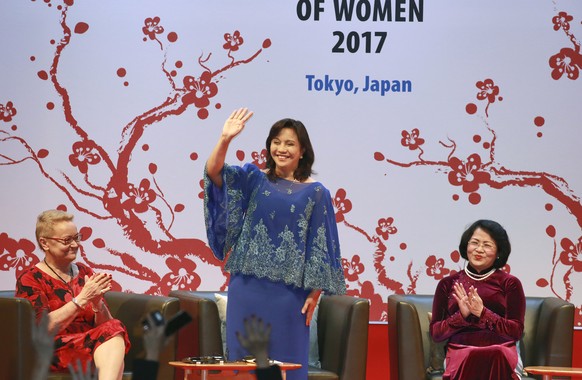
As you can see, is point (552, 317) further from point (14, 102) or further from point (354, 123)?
point (14, 102)

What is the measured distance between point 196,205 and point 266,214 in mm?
1814

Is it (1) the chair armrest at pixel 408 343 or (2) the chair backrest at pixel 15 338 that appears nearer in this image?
(2) the chair backrest at pixel 15 338

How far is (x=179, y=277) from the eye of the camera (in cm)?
583

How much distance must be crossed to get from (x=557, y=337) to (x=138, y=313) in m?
2.28

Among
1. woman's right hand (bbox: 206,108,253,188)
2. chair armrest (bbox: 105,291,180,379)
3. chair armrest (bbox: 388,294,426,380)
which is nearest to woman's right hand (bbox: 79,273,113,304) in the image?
chair armrest (bbox: 105,291,180,379)

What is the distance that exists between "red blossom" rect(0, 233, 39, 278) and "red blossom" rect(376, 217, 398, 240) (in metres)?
2.10

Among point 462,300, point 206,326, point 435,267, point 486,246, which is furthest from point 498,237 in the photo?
point 206,326

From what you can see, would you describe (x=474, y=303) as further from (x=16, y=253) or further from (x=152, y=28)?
(x=16, y=253)

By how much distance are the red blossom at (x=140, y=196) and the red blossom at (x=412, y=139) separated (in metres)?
1.58

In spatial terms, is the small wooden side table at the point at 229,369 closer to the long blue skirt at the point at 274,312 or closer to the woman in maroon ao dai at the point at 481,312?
the long blue skirt at the point at 274,312

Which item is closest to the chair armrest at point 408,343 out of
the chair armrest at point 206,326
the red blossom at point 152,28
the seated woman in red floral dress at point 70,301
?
the chair armrest at point 206,326

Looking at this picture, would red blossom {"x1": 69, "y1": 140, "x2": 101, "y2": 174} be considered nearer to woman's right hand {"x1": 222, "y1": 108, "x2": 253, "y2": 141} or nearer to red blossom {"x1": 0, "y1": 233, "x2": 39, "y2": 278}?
red blossom {"x1": 0, "y1": 233, "x2": 39, "y2": 278}

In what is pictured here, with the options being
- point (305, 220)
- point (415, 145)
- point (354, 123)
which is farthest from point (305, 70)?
point (305, 220)

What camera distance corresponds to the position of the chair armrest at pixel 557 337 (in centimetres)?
513
